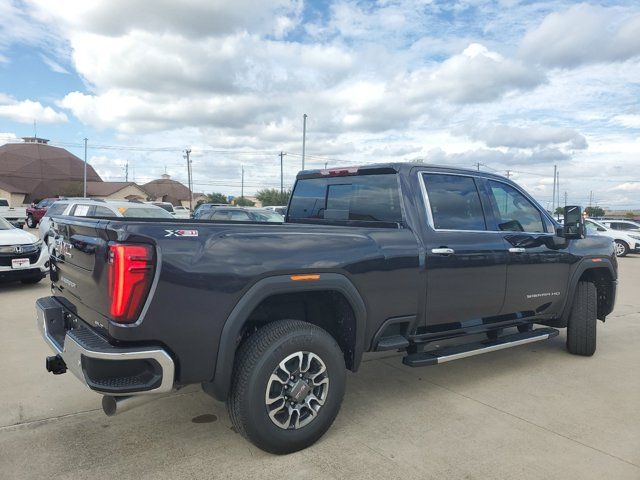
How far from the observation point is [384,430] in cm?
367

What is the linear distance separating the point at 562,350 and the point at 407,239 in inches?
128

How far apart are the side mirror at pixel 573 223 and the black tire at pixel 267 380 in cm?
289

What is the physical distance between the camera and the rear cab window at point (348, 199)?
4172 millimetres

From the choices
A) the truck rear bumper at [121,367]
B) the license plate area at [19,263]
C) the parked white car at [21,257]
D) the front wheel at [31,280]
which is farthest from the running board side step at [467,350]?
the front wheel at [31,280]

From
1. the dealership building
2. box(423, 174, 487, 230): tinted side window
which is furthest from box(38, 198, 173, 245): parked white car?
the dealership building

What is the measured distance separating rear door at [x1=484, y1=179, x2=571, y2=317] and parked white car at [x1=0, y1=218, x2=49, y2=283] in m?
7.49

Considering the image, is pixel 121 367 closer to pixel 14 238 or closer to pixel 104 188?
pixel 14 238

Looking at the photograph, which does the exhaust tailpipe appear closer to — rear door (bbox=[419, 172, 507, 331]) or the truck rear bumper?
the truck rear bumper

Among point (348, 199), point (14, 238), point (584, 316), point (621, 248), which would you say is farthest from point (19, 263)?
point (621, 248)

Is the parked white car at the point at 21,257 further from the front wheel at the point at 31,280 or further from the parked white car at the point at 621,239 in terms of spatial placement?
the parked white car at the point at 621,239

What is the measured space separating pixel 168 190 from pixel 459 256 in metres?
117

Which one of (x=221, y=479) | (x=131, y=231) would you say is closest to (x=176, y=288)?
(x=131, y=231)

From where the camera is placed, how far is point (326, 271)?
3.34m

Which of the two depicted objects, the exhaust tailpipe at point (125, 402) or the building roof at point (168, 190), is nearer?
the exhaust tailpipe at point (125, 402)
